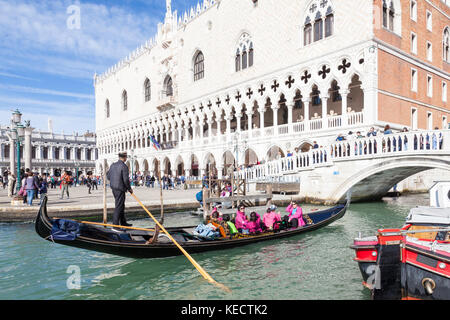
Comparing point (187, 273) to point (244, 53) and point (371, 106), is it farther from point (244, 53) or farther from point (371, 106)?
point (244, 53)

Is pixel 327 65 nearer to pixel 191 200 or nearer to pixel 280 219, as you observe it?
pixel 191 200

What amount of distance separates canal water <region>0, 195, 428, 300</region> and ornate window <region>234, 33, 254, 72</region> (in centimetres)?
1396

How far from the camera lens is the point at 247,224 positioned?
23.4 ft

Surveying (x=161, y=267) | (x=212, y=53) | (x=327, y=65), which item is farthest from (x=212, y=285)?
(x=212, y=53)

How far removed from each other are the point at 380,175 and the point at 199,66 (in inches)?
614

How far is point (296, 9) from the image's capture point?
16.6 meters

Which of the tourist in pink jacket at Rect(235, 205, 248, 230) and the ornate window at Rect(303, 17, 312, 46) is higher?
the ornate window at Rect(303, 17, 312, 46)

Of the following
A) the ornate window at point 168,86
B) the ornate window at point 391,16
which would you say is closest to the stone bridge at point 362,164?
the ornate window at point 391,16

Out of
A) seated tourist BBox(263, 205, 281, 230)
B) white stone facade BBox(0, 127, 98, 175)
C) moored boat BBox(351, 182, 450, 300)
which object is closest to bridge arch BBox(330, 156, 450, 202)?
seated tourist BBox(263, 205, 281, 230)

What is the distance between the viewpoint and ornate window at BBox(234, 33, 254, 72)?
1962 cm

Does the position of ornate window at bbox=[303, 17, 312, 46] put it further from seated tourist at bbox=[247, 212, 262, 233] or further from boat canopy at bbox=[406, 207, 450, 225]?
boat canopy at bbox=[406, 207, 450, 225]

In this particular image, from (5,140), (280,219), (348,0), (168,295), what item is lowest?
(168,295)
